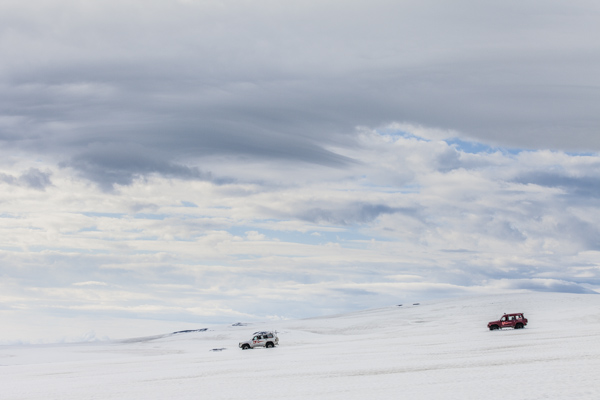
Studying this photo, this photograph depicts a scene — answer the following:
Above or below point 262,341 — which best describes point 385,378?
below

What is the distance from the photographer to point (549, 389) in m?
21.7

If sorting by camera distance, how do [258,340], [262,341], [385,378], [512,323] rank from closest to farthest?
1. [385,378]
2. [262,341]
3. [258,340]
4. [512,323]

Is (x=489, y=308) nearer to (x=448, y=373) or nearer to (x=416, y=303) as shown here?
(x=416, y=303)

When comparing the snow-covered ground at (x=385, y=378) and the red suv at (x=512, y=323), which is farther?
the red suv at (x=512, y=323)

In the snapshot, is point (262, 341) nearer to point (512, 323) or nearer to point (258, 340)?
point (258, 340)

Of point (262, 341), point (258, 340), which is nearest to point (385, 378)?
point (262, 341)

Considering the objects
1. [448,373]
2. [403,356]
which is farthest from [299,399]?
[403,356]

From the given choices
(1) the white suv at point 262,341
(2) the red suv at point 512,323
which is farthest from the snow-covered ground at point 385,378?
(1) the white suv at point 262,341

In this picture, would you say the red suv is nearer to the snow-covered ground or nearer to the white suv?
the snow-covered ground

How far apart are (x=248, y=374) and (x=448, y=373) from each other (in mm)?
12581

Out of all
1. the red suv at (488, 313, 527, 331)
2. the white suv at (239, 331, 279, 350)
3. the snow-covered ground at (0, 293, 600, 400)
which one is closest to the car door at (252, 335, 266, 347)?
the white suv at (239, 331, 279, 350)

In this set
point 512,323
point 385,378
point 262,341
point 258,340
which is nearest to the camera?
point 385,378

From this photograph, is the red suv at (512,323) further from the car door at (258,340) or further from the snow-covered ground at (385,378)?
the car door at (258,340)

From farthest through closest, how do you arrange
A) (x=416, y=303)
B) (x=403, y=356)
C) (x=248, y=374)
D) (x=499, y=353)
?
(x=416, y=303), (x=403, y=356), (x=499, y=353), (x=248, y=374)
